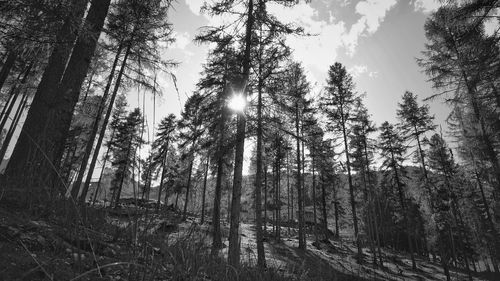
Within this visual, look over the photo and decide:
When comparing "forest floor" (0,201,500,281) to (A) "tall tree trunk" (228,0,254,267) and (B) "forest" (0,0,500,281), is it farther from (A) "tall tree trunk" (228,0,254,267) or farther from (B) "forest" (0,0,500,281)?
(A) "tall tree trunk" (228,0,254,267)

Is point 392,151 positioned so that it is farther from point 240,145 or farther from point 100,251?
point 100,251

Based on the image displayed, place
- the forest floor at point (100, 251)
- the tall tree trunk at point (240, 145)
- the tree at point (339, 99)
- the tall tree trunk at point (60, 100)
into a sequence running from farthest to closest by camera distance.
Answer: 1. the tree at point (339, 99)
2. the tall tree trunk at point (240, 145)
3. the tall tree trunk at point (60, 100)
4. the forest floor at point (100, 251)

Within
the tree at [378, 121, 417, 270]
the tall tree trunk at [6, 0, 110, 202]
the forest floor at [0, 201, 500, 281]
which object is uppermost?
the tree at [378, 121, 417, 270]

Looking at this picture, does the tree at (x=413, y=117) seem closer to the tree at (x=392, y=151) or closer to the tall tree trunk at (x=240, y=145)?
the tree at (x=392, y=151)

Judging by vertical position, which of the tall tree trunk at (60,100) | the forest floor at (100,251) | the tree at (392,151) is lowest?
the forest floor at (100,251)

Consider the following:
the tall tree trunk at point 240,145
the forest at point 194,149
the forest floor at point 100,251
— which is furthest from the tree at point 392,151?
the forest floor at point 100,251

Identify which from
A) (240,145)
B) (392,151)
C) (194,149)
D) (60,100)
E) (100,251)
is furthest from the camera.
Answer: (392,151)

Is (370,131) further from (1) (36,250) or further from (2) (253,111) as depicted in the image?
(1) (36,250)

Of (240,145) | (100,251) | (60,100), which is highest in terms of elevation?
(240,145)

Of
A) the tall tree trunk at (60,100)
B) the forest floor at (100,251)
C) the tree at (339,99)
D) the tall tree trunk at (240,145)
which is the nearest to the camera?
the forest floor at (100,251)

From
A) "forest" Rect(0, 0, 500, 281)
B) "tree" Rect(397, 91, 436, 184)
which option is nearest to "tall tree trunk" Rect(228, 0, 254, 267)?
"forest" Rect(0, 0, 500, 281)

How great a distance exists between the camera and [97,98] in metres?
16.2

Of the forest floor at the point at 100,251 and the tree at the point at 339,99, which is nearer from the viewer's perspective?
the forest floor at the point at 100,251

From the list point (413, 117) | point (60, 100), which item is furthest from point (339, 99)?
point (60, 100)
